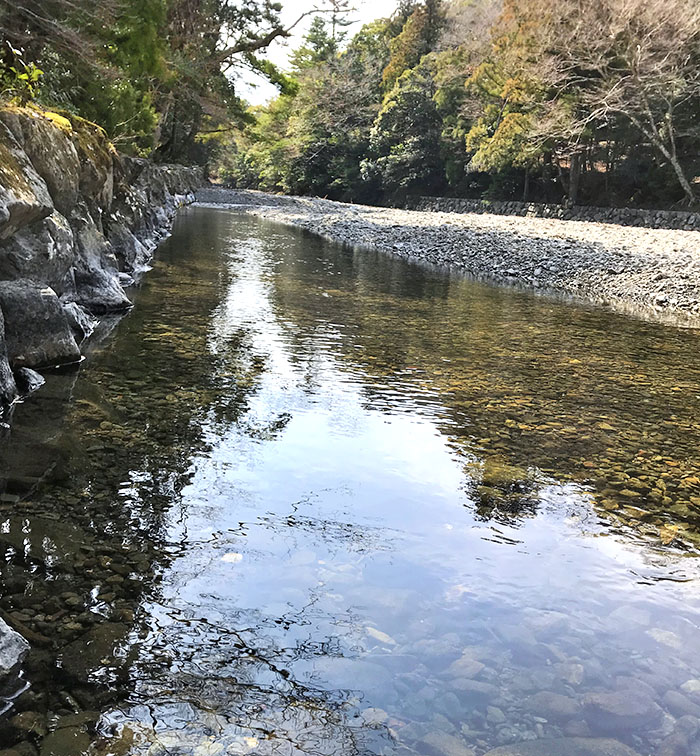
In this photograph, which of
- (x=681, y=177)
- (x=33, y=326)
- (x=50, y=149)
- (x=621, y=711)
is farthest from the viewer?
(x=681, y=177)

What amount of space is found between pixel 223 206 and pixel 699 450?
34486 millimetres

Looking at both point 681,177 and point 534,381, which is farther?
→ point 681,177

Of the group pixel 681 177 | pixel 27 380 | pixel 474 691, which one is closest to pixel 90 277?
pixel 27 380

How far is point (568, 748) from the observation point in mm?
2254

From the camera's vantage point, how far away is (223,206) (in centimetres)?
3684

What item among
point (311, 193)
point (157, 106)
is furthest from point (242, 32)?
point (311, 193)

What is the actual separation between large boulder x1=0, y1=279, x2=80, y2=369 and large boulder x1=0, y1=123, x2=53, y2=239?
0.52m

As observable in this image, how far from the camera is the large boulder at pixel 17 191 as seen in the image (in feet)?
16.2

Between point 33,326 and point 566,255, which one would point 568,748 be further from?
point 566,255

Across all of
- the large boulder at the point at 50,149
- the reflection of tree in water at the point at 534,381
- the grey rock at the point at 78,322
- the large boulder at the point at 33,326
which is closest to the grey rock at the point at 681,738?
the reflection of tree in water at the point at 534,381

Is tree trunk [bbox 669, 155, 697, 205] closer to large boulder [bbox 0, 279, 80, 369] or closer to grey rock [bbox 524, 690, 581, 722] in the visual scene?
large boulder [bbox 0, 279, 80, 369]

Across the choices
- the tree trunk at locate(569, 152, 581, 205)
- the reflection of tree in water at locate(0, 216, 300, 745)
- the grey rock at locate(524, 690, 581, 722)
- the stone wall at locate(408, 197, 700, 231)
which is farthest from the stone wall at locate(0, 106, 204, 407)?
the tree trunk at locate(569, 152, 581, 205)

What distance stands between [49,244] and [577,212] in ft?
89.0

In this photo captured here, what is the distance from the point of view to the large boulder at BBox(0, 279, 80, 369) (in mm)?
5531
